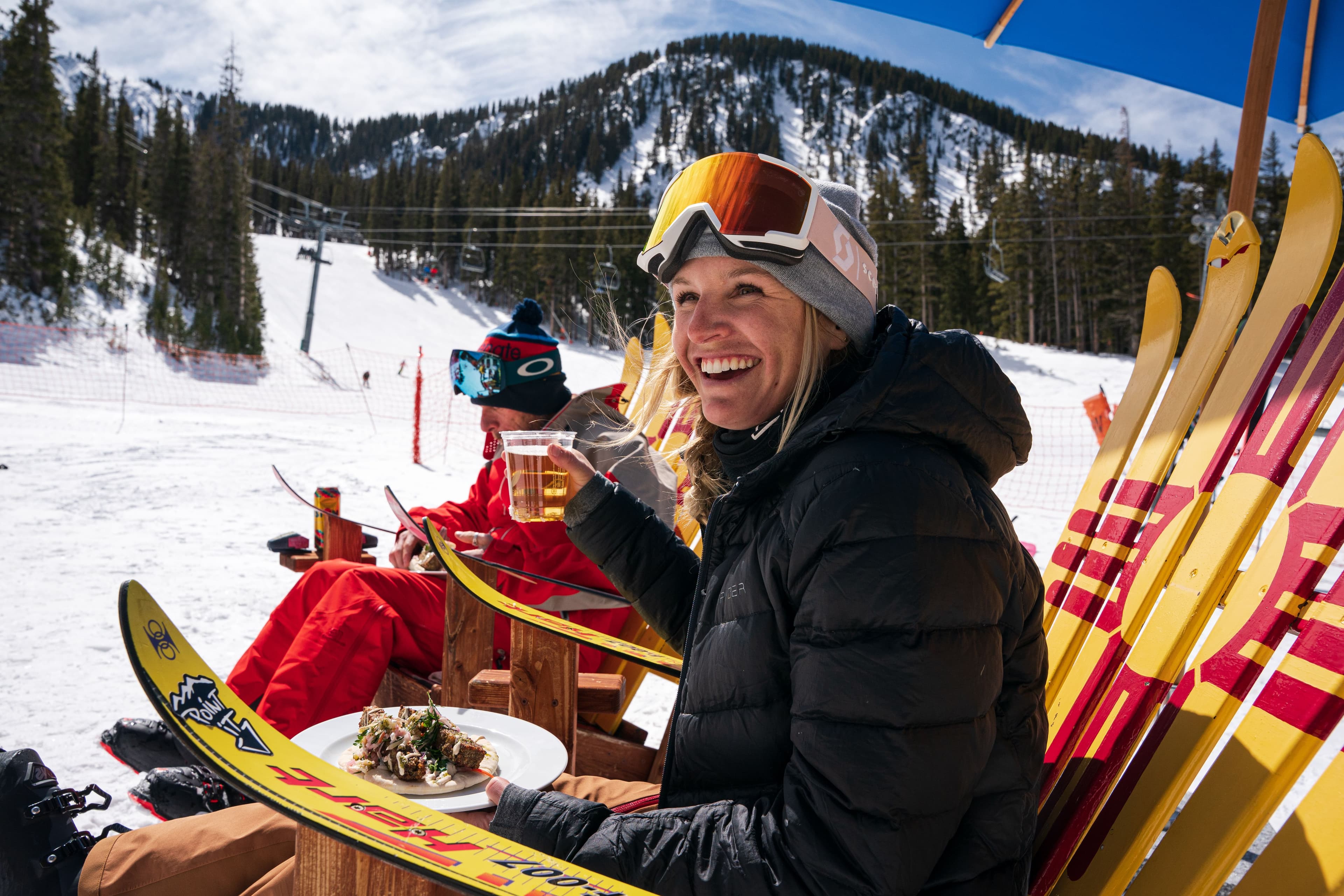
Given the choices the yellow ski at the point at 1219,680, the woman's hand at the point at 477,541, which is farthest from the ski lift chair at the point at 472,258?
the yellow ski at the point at 1219,680

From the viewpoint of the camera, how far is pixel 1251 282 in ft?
5.82

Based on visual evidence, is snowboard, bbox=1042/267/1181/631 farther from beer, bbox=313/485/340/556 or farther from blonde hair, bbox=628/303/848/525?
beer, bbox=313/485/340/556

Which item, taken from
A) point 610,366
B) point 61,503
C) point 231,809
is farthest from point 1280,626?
point 610,366

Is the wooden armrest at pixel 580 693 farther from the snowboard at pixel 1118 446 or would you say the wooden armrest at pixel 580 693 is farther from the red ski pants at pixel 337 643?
the snowboard at pixel 1118 446

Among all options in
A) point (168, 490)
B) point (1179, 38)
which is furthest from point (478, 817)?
point (168, 490)

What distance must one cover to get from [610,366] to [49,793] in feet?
116

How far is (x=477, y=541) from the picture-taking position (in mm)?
2867

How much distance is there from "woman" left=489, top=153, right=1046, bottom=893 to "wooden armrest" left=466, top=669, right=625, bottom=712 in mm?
844

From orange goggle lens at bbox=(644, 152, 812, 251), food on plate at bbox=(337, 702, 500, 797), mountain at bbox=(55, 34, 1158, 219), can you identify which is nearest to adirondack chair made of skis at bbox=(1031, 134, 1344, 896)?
orange goggle lens at bbox=(644, 152, 812, 251)

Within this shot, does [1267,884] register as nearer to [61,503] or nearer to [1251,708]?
[1251,708]

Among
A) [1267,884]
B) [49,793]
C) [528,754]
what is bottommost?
[49,793]

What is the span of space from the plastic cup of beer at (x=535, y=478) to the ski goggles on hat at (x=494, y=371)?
4.88ft

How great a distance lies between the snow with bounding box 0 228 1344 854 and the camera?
3.56 metres

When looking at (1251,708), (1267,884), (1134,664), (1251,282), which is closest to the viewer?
(1267,884)
